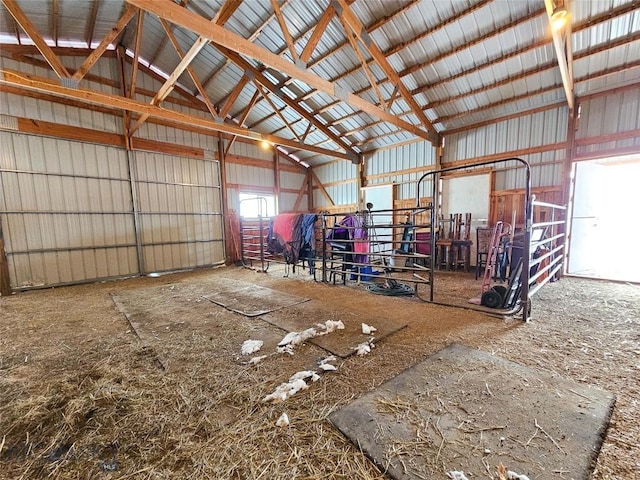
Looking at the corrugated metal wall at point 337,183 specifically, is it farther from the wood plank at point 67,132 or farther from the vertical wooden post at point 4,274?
the vertical wooden post at point 4,274

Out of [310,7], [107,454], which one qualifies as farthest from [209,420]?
[310,7]

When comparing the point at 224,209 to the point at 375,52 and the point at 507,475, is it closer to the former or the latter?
the point at 375,52

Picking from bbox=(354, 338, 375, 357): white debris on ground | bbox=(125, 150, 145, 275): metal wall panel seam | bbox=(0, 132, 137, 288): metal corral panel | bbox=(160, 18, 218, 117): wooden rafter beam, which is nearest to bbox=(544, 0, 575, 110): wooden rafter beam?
bbox=(354, 338, 375, 357): white debris on ground

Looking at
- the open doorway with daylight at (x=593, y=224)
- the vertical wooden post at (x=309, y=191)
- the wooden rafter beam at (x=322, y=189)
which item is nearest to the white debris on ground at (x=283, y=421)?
the open doorway with daylight at (x=593, y=224)

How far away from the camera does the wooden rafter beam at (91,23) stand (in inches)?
195

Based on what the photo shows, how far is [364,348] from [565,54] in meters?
5.98

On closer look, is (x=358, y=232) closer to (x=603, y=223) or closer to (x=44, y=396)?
(x=44, y=396)

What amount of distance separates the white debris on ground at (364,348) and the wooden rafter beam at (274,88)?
6368mm

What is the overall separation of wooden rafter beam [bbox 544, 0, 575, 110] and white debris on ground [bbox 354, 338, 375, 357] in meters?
4.61

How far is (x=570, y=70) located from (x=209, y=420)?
723cm

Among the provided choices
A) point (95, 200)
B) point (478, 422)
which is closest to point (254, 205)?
point (95, 200)

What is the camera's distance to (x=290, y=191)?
10242mm

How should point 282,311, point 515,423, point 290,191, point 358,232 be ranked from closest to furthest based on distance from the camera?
point 515,423, point 282,311, point 358,232, point 290,191

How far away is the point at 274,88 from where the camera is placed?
260 inches
